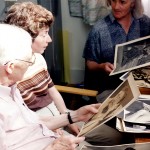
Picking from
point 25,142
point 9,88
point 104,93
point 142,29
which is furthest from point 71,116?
point 142,29

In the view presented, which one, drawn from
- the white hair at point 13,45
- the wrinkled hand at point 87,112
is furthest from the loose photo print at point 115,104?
the white hair at point 13,45

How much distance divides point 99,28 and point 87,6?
Result: 0.59 metres

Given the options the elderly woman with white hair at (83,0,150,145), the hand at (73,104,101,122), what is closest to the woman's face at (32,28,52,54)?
the hand at (73,104,101,122)

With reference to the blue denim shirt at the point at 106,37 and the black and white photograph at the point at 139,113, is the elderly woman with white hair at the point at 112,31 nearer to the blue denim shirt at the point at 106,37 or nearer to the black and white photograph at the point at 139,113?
the blue denim shirt at the point at 106,37

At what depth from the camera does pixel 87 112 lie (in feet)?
4.61

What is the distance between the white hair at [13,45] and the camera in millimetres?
1095

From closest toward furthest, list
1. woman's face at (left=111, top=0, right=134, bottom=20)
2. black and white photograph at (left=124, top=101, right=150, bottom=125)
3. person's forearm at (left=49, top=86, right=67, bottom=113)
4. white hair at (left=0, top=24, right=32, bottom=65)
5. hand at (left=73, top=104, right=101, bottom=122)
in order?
white hair at (left=0, top=24, right=32, bottom=65) → black and white photograph at (left=124, top=101, right=150, bottom=125) → hand at (left=73, top=104, right=101, bottom=122) → person's forearm at (left=49, top=86, right=67, bottom=113) → woman's face at (left=111, top=0, right=134, bottom=20)

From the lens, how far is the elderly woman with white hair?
225 cm

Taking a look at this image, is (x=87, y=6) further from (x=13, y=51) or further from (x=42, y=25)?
(x=13, y=51)

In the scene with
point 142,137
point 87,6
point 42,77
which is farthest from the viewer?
point 87,6

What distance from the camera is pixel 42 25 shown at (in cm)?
156

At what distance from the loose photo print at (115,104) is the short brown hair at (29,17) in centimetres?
51

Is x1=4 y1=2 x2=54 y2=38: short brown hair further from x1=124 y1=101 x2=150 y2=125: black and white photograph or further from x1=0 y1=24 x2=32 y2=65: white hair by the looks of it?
x1=124 y1=101 x2=150 y2=125: black and white photograph

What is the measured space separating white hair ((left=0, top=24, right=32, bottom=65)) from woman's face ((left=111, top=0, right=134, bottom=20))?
122 cm
